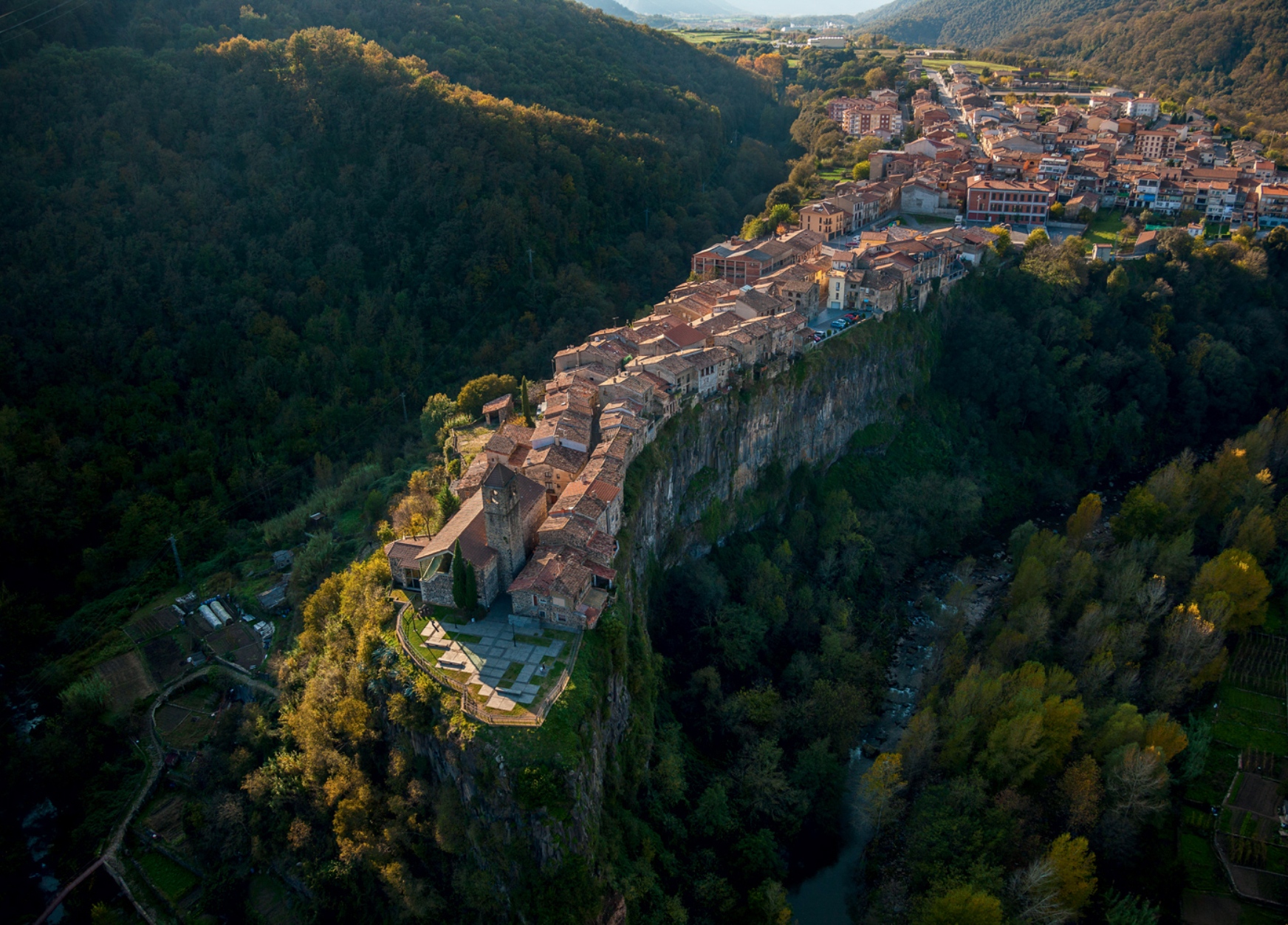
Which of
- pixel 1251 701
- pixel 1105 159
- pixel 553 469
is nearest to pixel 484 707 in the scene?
pixel 553 469

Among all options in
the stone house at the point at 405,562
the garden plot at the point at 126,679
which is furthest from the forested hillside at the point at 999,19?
the garden plot at the point at 126,679

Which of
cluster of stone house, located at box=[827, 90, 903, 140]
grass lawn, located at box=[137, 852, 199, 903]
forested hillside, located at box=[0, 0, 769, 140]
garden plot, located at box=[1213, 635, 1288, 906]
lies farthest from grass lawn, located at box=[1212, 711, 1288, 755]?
cluster of stone house, located at box=[827, 90, 903, 140]

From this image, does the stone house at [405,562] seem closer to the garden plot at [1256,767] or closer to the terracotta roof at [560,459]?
the terracotta roof at [560,459]

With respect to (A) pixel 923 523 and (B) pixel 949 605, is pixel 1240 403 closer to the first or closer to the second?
(A) pixel 923 523

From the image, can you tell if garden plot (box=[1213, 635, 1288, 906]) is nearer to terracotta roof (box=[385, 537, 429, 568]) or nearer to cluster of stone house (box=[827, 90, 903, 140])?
terracotta roof (box=[385, 537, 429, 568])

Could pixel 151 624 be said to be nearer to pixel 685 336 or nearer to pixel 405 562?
pixel 405 562

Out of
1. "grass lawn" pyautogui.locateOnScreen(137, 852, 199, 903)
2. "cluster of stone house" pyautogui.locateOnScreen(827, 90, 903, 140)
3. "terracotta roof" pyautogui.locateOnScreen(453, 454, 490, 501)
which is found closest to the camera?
"grass lawn" pyautogui.locateOnScreen(137, 852, 199, 903)

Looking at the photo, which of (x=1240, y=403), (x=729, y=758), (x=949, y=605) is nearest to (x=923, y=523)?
(x=949, y=605)
